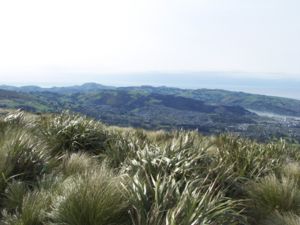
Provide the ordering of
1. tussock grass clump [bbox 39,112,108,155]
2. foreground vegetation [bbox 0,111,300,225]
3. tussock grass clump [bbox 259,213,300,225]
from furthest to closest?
1. tussock grass clump [bbox 39,112,108,155]
2. tussock grass clump [bbox 259,213,300,225]
3. foreground vegetation [bbox 0,111,300,225]

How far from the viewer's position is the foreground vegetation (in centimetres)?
536

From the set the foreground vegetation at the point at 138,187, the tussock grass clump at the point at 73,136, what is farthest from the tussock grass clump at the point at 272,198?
the tussock grass clump at the point at 73,136

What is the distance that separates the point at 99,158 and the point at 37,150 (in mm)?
2486

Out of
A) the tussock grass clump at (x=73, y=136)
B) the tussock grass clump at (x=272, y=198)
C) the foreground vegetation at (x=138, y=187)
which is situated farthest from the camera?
the tussock grass clump at (x=73, y=136)

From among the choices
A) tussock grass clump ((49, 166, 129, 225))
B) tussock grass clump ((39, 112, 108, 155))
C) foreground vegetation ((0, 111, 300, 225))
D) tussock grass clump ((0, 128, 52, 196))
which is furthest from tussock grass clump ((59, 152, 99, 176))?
tussock grass clump ((39, 112, 108, 155))

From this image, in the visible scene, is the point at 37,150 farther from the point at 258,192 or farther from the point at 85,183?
the point at 258,192

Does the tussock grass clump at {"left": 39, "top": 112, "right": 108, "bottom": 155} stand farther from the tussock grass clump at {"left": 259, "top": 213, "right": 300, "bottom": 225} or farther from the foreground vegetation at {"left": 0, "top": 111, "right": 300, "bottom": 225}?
the tussock grass clump at {"left": 259, "top": 213, "right": 300, "bottom": 225}

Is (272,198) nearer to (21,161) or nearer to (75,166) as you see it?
(75,166)

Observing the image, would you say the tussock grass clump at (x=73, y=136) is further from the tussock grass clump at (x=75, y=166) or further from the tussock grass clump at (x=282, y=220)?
the tussock grass clump at (x=282, y=220)

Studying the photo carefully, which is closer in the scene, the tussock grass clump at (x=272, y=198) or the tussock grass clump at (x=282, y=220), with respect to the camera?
the tussock grass clump at (x=282, y=220)

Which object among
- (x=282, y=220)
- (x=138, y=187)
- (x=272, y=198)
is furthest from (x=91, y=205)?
(x=272, y=198)

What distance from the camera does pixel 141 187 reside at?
19.1 ft

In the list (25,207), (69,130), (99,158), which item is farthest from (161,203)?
(69,130)

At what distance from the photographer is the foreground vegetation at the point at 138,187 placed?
5355 millimetres
